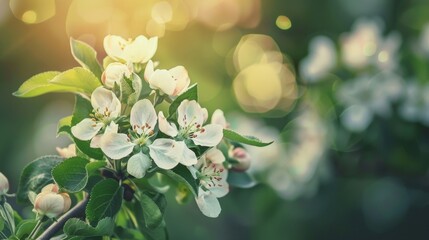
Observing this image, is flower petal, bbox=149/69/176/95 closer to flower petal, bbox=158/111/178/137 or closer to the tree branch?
flower petal, bbox=158/111/178/137

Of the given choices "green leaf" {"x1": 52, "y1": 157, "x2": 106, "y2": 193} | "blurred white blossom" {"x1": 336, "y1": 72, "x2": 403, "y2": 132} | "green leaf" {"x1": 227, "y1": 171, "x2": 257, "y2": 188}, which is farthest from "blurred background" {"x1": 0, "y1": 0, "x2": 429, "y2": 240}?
"green leaf" {"x1": 52, "y1": 157, "x2": 106, "y2": 193}

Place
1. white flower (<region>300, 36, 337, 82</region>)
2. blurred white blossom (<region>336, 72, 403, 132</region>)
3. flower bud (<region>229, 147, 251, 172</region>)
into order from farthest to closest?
white flower (<region>300, 36, 337, 82</region>) < blurred white blossom (<region>336, 72, 403, 132</region>) < flower bud (<region>229, 147, 251, 172</region>)

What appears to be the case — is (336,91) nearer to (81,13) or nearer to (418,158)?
(418,158)

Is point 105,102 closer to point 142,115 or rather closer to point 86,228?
point 142,115

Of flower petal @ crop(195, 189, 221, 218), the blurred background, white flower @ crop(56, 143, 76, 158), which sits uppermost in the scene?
white flower @ crop(56, 143, 76, 158)

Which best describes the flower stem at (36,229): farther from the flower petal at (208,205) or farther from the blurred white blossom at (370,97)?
the blurred white blossom at (370,97)

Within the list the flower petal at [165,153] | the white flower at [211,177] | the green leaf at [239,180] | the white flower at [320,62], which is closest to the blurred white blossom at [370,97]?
the white flower at [320,62]

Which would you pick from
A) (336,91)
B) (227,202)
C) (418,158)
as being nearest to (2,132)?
(227,202)
